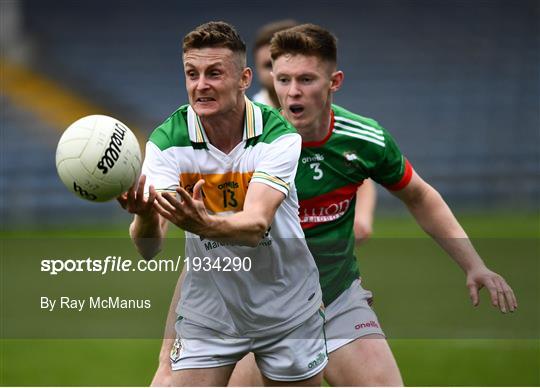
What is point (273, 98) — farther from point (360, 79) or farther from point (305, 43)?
point (360, 79)

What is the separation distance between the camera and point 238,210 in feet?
16.0

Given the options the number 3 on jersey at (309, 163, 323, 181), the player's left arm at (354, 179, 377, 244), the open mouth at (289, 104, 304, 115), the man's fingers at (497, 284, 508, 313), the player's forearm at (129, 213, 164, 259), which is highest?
the open mouth at (289, 104, 304, 115)

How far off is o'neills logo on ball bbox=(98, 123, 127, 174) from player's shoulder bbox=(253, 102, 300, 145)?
2.33 feet

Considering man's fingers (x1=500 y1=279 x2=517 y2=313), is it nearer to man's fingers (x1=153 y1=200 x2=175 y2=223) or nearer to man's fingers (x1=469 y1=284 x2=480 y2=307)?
man's fingers (x1=469 y1=284 x2=480 y2=307)

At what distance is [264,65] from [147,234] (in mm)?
3245

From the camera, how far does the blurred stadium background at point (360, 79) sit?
2339cm

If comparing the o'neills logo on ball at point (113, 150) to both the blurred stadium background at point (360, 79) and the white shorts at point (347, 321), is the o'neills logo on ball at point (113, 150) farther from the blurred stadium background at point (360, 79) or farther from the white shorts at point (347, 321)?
the blurred stadium background at point (360, 79)

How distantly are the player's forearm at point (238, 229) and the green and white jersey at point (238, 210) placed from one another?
0.24 m

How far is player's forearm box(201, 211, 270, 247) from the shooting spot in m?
4.31

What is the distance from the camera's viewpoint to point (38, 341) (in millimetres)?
10477

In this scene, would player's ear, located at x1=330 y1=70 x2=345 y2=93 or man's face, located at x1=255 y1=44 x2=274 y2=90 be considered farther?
man's face, located at x1=255 y1=44 x2=274 y2=90

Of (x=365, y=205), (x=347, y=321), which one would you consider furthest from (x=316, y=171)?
(x=365, y=205)

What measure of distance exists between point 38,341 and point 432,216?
19.6 feet

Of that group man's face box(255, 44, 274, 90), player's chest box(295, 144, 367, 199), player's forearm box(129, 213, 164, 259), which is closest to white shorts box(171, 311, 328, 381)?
player's forearm box(129, 213, 164, 259)
